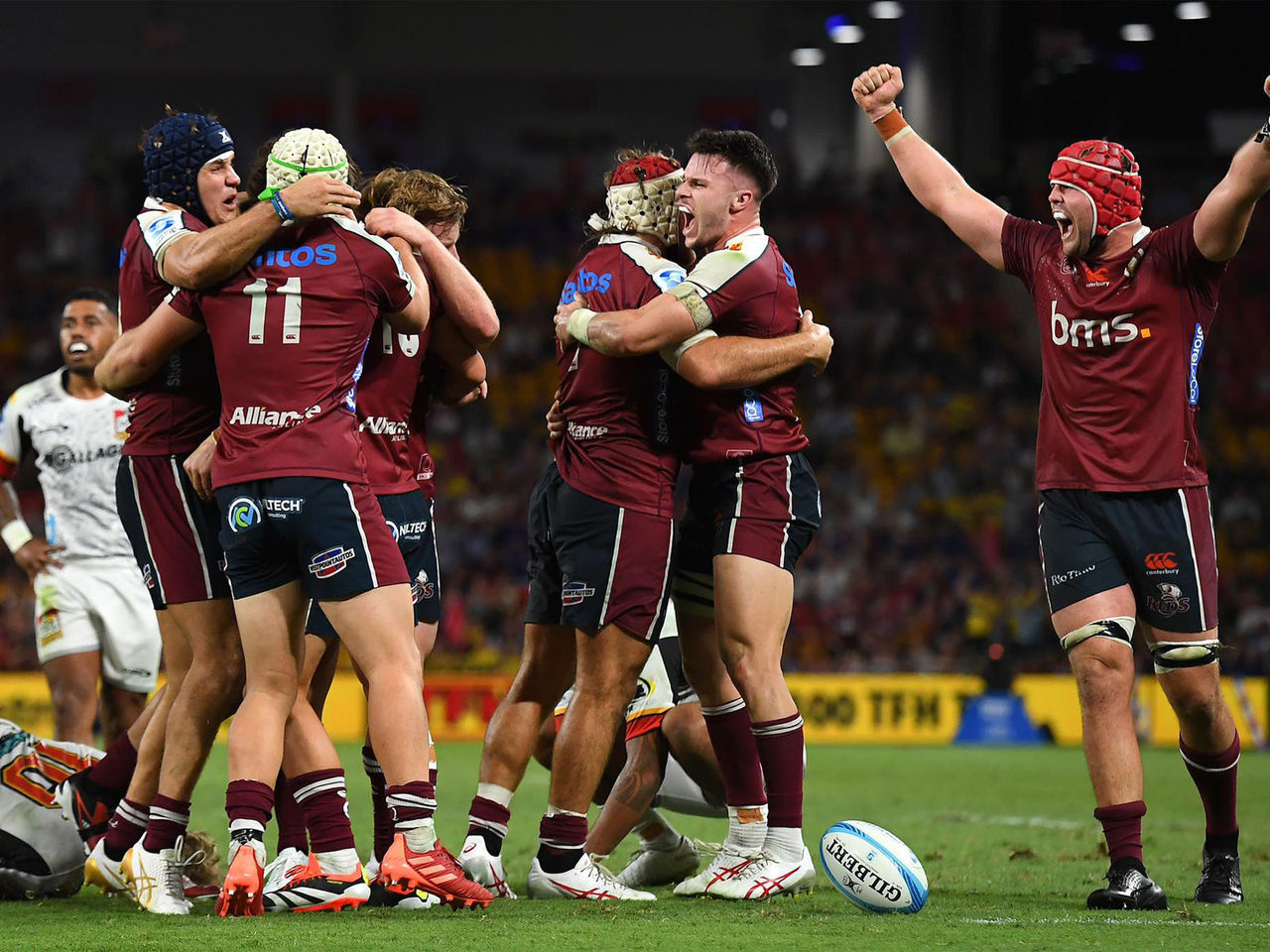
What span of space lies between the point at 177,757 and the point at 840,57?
87.4ft

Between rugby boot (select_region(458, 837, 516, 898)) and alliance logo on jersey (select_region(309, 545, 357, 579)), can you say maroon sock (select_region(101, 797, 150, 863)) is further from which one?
alliance logo on jersey (select_region(309, 545, 357, 579))

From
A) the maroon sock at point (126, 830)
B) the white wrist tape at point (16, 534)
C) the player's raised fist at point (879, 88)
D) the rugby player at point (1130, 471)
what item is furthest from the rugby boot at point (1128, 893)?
the white wrist tape at point (16, 534)

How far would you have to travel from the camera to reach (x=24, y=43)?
29312 mm

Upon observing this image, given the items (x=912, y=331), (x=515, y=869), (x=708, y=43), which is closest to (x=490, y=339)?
(x=515, y=869)

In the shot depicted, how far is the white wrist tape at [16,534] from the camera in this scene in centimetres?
909

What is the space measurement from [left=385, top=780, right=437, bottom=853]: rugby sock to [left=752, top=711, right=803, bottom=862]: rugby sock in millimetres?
1351

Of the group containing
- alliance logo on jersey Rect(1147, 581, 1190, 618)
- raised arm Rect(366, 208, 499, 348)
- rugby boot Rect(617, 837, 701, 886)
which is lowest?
rugby boot Rect(617, 837, 701, 886)

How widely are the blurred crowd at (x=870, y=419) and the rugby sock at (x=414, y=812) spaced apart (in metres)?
13.2

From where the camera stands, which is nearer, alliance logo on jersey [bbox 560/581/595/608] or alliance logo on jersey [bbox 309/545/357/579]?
alliance logo on jersey [bbox 309/545/357/579]

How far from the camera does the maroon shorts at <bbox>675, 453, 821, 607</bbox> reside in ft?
19.7

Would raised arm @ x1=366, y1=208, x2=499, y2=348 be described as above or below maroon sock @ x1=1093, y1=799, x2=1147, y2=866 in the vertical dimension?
above

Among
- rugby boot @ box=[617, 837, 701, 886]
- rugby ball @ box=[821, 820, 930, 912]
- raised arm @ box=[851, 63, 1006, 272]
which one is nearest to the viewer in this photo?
rugby ball @ box=[821, 820, 930, 912]

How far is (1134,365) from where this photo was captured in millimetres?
5863

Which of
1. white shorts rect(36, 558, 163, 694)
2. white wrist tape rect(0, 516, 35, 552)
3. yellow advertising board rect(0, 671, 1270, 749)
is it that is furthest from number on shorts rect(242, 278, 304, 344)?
yellow advertising board rect(0, 671, 1270, 749)
